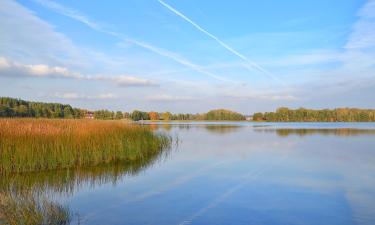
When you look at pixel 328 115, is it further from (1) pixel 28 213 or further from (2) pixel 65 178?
(1) pixel 28 213

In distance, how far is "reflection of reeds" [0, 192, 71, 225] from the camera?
13.1 feet

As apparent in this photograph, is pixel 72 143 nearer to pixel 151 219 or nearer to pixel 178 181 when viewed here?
pixel 178 181

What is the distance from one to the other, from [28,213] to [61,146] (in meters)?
4.93

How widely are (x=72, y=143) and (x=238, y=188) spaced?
4.97m

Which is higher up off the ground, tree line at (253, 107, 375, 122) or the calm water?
tree line at (253, 107, 375, 122)

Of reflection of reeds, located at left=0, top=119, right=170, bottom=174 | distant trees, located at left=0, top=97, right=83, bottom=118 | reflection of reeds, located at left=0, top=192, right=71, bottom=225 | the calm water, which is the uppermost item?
distant trees, located at left=0, top=97, right=83, bottom=118

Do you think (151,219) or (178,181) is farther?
(178,181)

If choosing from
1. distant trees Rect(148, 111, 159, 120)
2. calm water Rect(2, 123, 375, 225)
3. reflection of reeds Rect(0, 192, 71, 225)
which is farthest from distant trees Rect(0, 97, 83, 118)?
distant trees Rect(148, 111, 159, 120)

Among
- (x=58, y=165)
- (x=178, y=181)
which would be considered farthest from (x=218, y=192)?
(x=58, y=165)

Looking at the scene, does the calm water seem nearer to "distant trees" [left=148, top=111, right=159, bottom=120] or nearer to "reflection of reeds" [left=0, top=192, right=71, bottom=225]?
"reflection of reeds" [left=0, top=192, right=71, bottom=225]

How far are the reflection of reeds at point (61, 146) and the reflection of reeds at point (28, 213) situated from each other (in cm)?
356

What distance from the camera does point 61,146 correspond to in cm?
883

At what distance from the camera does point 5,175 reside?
284 inches

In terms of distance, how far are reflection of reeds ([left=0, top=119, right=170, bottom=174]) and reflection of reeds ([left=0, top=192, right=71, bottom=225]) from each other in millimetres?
3556
